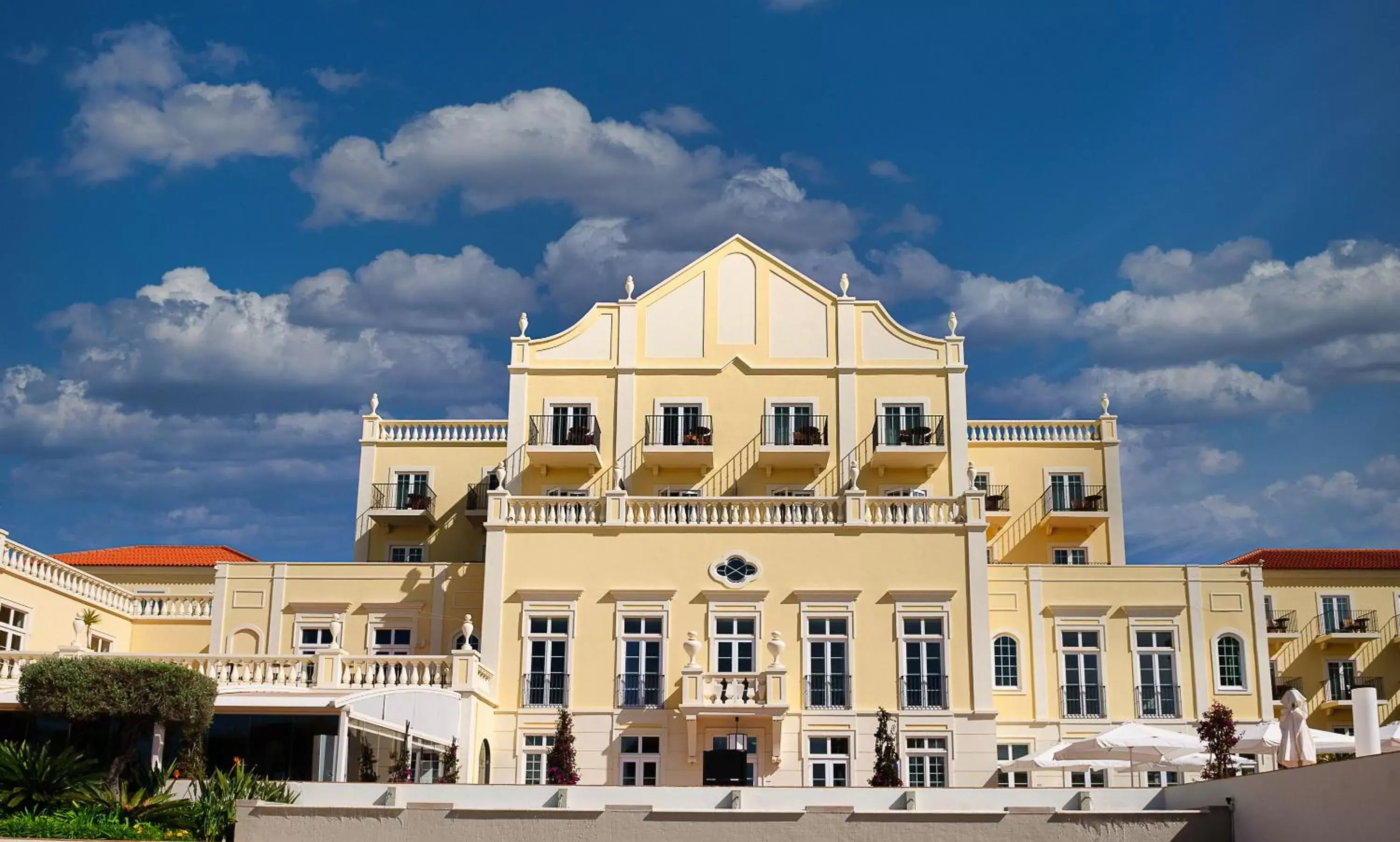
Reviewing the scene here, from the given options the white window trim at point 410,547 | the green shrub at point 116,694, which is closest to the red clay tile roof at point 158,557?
the white window trim at point 410,547

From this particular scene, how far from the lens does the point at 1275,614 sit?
51.0 m

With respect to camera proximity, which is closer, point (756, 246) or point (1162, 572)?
point (1162, 572)

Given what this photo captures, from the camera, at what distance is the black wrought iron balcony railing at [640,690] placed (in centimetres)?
3828

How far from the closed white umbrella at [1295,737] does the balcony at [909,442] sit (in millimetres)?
19208

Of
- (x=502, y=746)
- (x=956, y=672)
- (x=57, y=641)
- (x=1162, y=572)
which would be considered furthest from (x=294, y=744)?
(x=1162, y=572)

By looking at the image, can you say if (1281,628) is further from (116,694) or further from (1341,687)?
(116,694)

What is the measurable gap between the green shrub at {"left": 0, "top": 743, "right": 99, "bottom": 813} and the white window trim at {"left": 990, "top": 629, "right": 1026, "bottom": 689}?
22.6m

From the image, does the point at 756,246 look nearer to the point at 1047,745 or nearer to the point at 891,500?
the point at 891,500

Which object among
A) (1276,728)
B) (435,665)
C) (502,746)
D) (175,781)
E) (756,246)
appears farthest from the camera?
(756,246)

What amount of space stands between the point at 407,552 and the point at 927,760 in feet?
58.9

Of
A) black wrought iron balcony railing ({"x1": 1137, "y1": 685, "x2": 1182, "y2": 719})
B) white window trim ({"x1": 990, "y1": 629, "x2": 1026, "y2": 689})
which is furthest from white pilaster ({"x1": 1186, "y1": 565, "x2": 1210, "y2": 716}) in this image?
white window trim ({"x1": 990, "y1": 629, "x2": 1026, "y2": 689})

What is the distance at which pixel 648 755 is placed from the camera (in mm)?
37812

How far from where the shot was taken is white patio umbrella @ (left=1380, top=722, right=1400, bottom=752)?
29.9 m

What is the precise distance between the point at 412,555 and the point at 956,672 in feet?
58.5
